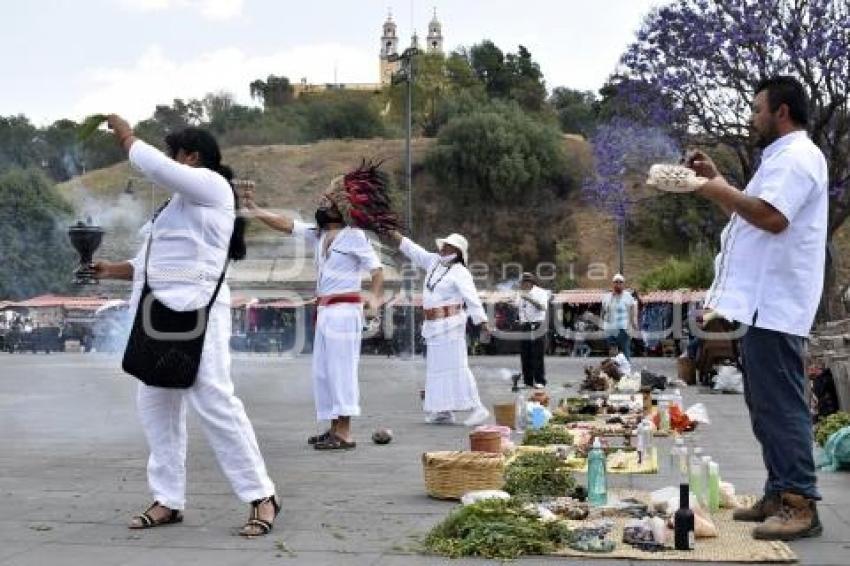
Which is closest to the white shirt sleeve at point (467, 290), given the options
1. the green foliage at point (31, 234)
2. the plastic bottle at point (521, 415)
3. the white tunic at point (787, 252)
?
the plastic bottle at point (521, 415)

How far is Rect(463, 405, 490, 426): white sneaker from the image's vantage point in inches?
486

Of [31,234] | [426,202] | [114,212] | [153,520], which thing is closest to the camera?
[153,520]

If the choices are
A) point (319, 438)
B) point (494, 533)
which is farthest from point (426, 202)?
point (494, 533)

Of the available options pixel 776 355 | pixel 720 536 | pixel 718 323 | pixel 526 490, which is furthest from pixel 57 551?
pixel 718 323

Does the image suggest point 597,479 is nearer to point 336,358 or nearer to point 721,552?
point 721,552

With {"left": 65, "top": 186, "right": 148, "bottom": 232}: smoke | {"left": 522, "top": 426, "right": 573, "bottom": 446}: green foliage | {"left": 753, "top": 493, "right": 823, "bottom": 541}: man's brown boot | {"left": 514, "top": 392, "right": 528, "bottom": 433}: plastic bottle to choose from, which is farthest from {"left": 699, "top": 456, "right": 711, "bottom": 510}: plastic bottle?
{"left": 65, "top": 186, "right": 148, "bottom": 232}: smoke

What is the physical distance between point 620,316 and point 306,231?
11592 mm

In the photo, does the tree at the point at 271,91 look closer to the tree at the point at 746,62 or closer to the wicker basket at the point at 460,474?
the tree at the point at 746,62

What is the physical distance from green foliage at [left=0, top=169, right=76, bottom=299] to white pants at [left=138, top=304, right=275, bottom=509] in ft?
127

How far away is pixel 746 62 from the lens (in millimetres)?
23391

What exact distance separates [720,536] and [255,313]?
45676 millimetres

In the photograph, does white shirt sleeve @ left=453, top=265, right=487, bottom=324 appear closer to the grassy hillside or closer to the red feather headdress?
the red feather headdress

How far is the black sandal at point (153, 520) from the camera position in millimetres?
6250

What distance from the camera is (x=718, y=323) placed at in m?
18.6
